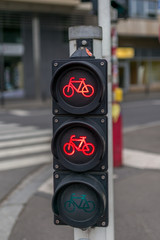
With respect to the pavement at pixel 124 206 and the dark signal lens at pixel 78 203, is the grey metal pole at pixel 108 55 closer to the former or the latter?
the dark signal lens at pixel 78 203

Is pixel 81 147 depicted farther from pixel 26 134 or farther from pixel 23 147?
pixel 26 134

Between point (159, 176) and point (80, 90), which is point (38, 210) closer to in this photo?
point (159, 176)

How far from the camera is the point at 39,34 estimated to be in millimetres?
25953

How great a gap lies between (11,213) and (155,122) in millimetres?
9383

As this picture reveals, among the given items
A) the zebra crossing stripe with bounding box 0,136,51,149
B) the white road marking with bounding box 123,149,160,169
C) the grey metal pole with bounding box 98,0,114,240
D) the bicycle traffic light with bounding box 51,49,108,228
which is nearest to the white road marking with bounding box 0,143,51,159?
the zebra crossing stripe with bounding box 0,136,51,149

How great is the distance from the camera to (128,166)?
675 cm

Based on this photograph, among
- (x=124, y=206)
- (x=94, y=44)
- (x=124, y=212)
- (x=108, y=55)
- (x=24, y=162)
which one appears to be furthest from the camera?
(x=24, y=162)

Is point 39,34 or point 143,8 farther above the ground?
point 143,8

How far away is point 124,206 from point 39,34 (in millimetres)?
22939

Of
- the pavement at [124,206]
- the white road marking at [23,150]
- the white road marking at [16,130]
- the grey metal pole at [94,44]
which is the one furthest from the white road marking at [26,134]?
the grey metal pole at [94,44]

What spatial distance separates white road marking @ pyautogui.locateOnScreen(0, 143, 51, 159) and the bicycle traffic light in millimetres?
5959

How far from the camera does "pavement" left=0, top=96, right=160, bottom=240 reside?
395 centimetres

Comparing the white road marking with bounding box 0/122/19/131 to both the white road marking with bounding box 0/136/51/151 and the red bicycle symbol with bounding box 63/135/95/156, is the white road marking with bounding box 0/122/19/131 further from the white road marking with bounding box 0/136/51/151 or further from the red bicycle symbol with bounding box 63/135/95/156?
the red bicycle symbol with bounding box 63/135/95/156

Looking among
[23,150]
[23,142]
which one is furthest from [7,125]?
[23,150]
